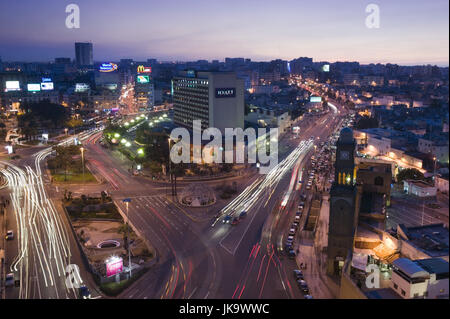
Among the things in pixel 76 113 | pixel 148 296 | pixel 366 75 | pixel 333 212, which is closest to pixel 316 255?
pixel 333 212

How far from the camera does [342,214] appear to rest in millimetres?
15391

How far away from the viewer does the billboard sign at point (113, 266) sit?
47.8ft

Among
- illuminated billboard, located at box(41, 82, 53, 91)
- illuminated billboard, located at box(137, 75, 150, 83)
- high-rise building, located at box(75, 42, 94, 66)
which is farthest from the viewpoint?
high-rise building, located at box(75, 42, 94, 66)

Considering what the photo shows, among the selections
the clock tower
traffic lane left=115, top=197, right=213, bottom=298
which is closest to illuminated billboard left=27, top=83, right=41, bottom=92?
traffic lane left=115, top=197, right=213, bottom=298

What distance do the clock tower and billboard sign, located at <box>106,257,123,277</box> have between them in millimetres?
7635

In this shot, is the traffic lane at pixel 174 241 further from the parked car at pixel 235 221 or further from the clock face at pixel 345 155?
the clock face at pixel 345 155

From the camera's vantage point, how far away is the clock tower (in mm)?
15172

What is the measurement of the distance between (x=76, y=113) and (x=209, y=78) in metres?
29.4

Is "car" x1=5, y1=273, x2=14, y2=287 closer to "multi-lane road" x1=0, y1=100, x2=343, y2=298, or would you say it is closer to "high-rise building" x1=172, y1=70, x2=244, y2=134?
"multi-lane road" x1=0, y1=100, x2=343, y2=298

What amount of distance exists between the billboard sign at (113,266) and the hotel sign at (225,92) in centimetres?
2258

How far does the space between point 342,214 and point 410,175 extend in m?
12.4

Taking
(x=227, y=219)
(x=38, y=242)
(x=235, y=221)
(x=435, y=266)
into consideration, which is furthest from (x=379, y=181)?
(x=38, y=242)

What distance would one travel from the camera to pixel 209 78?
115ft

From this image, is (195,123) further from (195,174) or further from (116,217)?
(116,217)
